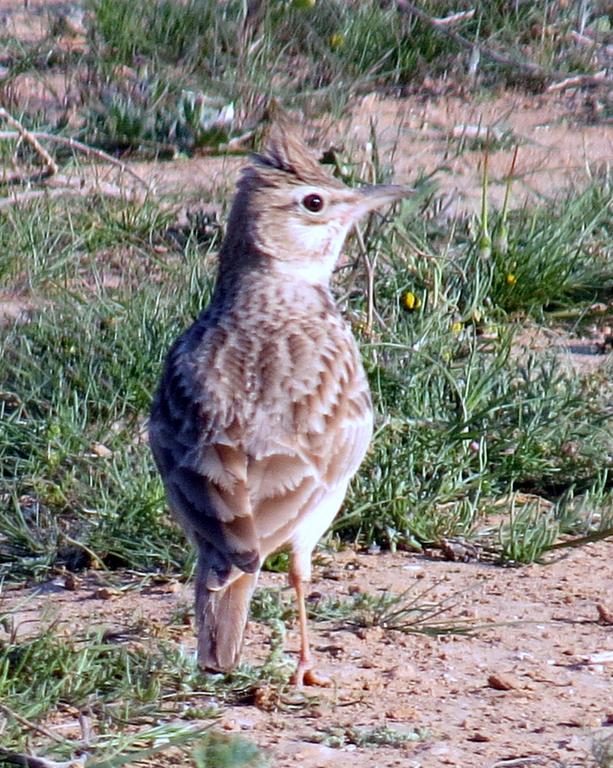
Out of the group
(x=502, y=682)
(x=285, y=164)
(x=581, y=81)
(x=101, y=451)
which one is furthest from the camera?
(x=581, y=81)

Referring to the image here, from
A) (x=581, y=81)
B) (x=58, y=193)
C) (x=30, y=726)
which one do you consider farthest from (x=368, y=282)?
(x=581, y=81)

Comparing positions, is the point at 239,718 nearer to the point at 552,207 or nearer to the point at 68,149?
the point at 552,207

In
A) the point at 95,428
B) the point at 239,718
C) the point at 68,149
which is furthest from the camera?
the point at 68,149

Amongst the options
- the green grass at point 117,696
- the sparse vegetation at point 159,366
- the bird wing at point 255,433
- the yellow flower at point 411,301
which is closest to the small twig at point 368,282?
the sparse vegetation at point 159,366

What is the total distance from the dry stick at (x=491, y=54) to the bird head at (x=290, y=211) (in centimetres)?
378

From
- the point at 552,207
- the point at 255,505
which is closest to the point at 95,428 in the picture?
the point at 255,505

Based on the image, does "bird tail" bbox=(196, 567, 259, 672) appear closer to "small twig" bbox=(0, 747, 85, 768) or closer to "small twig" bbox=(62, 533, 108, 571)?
"small twig" bbox=(0, 747, 85, 768)

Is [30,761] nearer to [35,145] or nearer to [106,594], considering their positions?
[106,594]

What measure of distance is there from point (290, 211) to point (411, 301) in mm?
1369

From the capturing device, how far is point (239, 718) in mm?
4641

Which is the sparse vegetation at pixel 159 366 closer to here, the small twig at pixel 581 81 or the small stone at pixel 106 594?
the small stone at pixel 106 594

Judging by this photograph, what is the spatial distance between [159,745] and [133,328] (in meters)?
2.70

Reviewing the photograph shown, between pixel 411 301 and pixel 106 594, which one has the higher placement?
pixel 411 301

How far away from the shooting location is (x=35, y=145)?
838 cm
